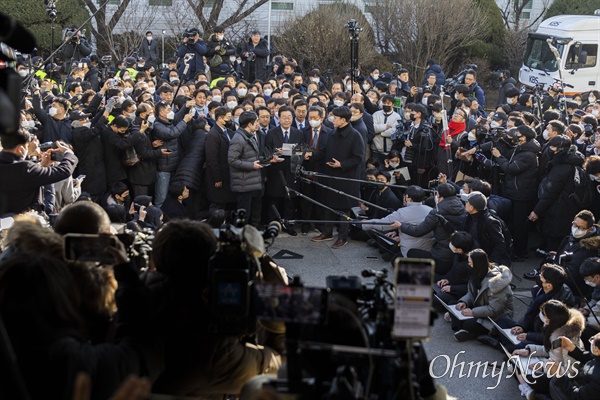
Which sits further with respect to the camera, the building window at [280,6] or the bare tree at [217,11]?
the building window at [280,6]

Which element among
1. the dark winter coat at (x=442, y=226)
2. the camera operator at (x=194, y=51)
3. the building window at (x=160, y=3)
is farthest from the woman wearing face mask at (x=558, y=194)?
the building window at (x=160, y=3)

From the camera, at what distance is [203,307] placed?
141 inches

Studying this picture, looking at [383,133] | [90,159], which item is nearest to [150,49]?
[383,133]

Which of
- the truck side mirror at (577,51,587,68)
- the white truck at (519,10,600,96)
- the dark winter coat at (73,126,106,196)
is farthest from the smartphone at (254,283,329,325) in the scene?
the truck side mirror at (577,51,587,68)

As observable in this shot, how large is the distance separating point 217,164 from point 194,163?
28cm

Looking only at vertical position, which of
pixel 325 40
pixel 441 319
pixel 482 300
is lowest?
pixel 441 319

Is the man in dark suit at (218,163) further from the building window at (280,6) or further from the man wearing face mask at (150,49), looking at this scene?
the building window at (280,6)

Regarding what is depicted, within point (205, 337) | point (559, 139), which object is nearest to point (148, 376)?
point (205, 337)

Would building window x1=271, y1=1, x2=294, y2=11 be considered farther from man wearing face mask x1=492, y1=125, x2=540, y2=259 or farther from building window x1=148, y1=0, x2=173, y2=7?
man wearing face mask x1=492, y1=125, x2=540, y2=259

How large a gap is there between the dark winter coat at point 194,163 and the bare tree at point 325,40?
36.0 feet

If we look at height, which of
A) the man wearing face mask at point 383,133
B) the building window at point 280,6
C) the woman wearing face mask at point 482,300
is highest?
the building window at point 280,6

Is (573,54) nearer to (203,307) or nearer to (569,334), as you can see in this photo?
(569,334)

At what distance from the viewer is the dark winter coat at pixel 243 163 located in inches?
378

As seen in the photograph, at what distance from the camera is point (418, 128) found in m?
10.8
